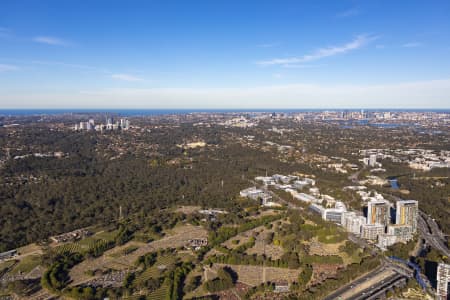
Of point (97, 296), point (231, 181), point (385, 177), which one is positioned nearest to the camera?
point (97, 296)

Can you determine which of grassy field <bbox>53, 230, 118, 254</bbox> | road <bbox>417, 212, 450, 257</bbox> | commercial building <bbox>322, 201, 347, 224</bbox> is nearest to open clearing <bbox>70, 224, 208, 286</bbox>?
grassy field <bbox>53, 230, 118, 254</bbox>

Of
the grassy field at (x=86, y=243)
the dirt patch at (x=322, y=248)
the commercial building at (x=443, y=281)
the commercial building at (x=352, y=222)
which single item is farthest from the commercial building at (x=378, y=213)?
the grassy field at (x=86, y=243)

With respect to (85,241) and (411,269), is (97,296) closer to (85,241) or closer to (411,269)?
(85,241)

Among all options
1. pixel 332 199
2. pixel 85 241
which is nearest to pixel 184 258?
pixel 85 241

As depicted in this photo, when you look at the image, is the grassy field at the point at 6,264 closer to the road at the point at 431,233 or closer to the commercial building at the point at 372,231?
the commercial building at the point at 372,231

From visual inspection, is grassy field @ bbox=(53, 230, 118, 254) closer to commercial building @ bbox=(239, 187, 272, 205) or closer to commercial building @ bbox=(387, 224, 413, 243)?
commercial building @ bbox=(239, 187, 272, 205)
